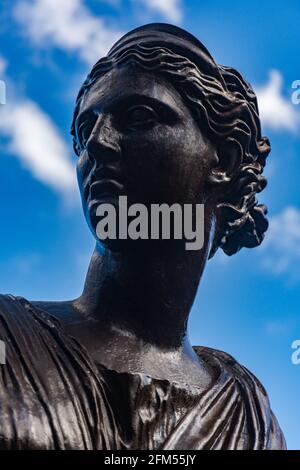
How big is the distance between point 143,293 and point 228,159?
119 centimetres

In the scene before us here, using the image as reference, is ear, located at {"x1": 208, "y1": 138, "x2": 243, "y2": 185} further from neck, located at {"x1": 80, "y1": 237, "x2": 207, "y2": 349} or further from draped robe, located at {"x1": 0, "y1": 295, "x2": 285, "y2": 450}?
draped robe, located at {"x1": 0, "y1": 295, "x2": 285, "y2": 450}

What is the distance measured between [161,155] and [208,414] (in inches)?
65.7

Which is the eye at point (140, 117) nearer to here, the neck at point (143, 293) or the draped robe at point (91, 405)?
the neck at point (143, 293)

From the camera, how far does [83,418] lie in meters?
5.55

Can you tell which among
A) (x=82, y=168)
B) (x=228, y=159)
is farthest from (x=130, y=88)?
(x=228, y=159)

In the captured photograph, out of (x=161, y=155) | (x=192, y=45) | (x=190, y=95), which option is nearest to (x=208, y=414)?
(x=161, y=155)

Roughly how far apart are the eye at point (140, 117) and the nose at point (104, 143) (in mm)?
109

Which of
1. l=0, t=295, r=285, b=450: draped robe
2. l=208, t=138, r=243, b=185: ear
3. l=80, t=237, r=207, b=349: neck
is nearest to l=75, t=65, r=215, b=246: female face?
l=208, t=138, r=243, b=185: ear

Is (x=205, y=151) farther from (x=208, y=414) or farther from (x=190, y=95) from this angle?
(x=208, y=414)

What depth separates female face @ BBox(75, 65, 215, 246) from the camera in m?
6.39

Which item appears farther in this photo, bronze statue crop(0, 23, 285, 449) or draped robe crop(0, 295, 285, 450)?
bronze statue crop(0, 23, 285, 449)

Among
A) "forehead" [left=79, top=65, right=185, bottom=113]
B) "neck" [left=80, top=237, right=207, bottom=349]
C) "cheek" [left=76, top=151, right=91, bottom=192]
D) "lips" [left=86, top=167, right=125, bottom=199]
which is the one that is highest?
"forehead" [left=79, top=65, right=185, bottom=113]

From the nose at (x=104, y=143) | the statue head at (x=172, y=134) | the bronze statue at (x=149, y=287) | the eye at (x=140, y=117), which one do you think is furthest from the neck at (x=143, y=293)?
the eye at (x=140, y=117)

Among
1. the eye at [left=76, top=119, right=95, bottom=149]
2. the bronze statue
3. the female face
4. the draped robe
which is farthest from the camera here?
the eye at [left=76, top=119, right=95, bottom=149]
